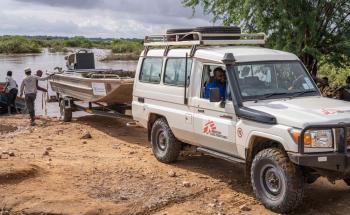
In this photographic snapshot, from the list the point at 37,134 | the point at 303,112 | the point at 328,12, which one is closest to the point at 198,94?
the point at 303,112

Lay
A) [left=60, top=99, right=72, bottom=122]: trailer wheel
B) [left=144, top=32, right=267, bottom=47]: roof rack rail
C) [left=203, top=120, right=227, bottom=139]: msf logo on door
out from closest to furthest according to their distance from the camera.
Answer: [left=203, top=120, right=227, bottom=139]: msf logo on door, [left=144, top=32, right=267, bottom=47]: roof rack rail, [left=60, top=99, right=72, bottom=122]: trailer wheel

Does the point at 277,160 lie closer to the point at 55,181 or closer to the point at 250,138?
the point at 250,138

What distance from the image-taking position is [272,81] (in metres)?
7.55

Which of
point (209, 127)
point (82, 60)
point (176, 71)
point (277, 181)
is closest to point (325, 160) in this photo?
point (277, 181)

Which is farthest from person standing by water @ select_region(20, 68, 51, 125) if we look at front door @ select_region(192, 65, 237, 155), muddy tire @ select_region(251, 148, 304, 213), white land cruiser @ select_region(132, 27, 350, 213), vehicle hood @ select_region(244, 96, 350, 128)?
muddy tire @ select_region(251, 148, 304, 213)

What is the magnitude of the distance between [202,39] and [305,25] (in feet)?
20.0

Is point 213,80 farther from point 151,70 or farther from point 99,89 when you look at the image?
point 99,89

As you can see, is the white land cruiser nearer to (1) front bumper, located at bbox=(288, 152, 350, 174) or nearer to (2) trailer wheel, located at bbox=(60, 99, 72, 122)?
(1) front bumper, located at bbox=(288, 152, 350, 174)

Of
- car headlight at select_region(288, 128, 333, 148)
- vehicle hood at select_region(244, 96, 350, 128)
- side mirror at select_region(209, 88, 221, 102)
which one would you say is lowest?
car headlight at select_region(288, 128, 333, 148)

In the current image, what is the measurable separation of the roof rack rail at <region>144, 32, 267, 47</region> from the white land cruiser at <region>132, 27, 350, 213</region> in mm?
19

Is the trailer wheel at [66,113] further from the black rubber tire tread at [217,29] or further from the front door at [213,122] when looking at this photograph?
the front door at [213,122]

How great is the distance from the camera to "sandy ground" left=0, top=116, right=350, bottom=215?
6898 mm

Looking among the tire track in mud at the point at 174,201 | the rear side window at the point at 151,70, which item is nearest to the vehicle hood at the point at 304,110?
the tire track in mud at the point at 174,201

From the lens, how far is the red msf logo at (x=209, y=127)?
25.2ft
